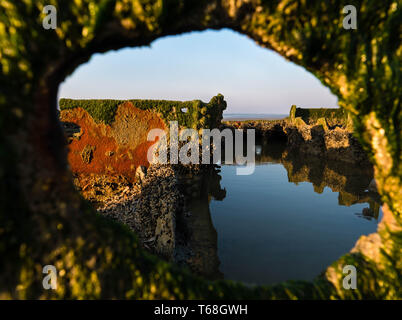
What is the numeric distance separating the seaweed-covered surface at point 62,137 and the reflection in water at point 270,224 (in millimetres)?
3076

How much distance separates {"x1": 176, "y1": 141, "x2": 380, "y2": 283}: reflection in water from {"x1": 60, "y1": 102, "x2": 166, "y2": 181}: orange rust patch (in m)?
3.07

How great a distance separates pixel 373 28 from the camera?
6.67 feet

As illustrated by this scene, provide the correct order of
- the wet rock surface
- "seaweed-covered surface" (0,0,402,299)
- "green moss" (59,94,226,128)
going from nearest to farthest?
"seaweed-covered surface" (0,0,402,299) < "green moss" (59,94,226,128) < the wet rock surface

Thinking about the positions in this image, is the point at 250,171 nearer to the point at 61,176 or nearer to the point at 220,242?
the point at 220,242

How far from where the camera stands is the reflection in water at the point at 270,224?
199 inches

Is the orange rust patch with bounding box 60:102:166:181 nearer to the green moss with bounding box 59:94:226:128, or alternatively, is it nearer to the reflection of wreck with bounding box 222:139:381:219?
the green moss with bounding box 59:94:226:128

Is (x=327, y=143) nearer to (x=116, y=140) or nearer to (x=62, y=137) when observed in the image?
(x=116, y=140)

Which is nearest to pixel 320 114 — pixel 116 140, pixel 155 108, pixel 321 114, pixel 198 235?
pixel 321 114

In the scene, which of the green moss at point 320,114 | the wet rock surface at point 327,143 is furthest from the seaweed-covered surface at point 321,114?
the wet rock surface at point 327,143

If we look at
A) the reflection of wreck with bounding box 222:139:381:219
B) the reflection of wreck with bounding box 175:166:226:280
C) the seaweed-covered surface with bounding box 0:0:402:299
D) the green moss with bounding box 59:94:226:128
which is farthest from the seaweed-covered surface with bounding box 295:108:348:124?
the seaweed-covered surface with bounding box 0:0:402:299

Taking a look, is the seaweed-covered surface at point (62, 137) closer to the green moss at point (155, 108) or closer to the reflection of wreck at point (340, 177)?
the reflection of wreck at point (340, 177)

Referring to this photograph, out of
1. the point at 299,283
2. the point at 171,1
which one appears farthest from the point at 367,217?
the point at 171,1

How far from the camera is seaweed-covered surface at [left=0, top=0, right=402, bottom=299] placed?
5.12 ft

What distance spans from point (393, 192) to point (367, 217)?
6.29 meters
